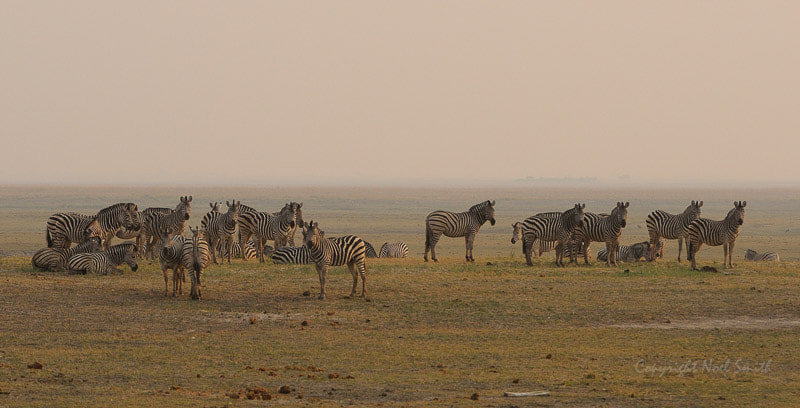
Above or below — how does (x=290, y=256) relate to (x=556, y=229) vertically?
below

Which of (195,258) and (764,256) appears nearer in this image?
(195,258)

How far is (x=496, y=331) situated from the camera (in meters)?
19.0

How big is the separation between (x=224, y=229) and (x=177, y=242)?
791 centimetres

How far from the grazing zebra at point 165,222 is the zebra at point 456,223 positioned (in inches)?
305

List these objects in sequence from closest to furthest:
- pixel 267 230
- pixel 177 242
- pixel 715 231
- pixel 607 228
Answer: pixel 177 242, pixel 715 231, pixel 607 228, pixel 267 230

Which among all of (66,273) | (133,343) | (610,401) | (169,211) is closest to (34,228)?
(169,211)

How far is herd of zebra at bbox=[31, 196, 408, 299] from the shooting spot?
22203 millimetres

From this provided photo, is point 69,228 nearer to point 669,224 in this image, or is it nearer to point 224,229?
point 224,229

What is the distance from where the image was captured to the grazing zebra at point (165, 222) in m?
30.1

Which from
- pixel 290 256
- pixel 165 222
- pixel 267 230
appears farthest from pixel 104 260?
pixel 267 230

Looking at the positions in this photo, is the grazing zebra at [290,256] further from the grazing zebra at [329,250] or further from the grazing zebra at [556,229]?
the grazing zebra at [329,250]

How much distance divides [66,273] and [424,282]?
979cm

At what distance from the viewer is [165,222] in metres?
30.5

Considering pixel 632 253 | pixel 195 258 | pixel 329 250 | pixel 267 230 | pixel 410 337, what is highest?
pixel 267 230
